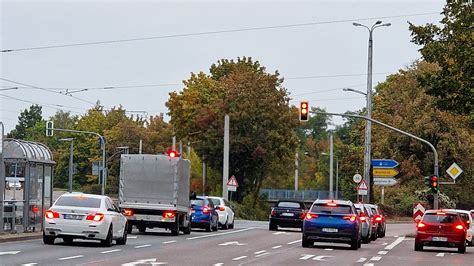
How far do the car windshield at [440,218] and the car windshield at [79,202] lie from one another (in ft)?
38.6

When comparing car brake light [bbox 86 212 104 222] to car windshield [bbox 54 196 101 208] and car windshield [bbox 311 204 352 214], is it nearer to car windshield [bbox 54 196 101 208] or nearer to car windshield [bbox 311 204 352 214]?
car windshield [bbox 54 196 101 208]

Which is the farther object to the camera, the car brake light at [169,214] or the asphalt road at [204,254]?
the car brake light at [169,214]

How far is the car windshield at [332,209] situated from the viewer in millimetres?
33594

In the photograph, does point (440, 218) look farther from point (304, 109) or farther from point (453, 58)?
point (304, 109)

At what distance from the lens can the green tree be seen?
39.8 metres

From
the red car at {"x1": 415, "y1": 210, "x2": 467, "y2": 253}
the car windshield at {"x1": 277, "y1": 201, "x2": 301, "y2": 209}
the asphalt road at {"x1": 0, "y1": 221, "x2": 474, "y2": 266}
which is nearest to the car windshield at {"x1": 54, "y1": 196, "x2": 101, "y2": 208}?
the asphalt road at {"x1": 0, "y1": 221, "x2": 474, "y2": 266}

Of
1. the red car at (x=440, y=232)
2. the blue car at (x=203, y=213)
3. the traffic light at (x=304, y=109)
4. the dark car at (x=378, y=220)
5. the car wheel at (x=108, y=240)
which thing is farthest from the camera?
the traffic light at (x=304, y=109)

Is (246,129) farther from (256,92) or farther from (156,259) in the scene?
(156,259)

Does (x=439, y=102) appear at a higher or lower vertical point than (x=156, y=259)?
higher

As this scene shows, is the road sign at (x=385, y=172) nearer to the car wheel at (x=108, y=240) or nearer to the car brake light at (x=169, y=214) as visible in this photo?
the car brake light at (x=169, y=214)

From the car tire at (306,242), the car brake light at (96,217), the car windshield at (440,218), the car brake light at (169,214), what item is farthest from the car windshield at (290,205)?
the car brake light at (96,217)

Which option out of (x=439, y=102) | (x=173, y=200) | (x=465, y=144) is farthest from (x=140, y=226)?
(x=465, y=144)

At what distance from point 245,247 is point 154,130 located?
83.8 meters

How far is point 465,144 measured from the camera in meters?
85.2
